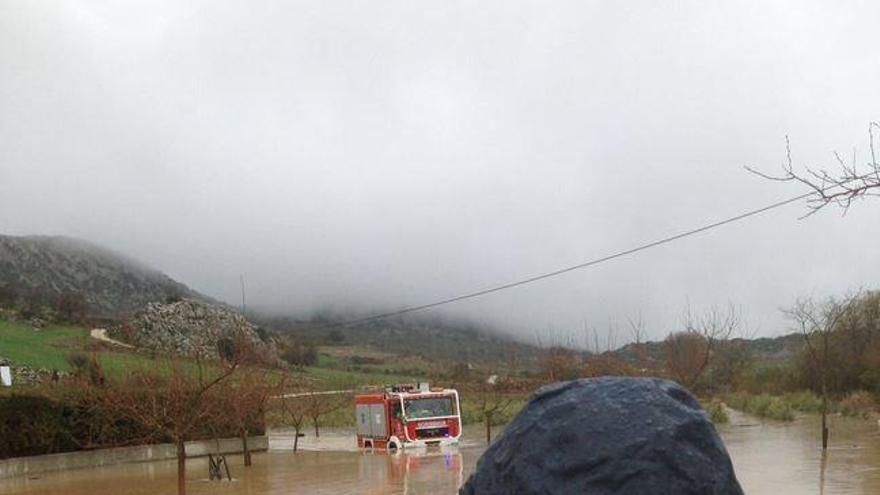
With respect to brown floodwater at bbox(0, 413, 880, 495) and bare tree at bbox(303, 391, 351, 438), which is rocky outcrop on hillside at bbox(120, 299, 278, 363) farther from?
brown floodwater at bbox(0, 413, 880, 495)

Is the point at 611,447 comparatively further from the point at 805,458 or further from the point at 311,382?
the point at 311,382

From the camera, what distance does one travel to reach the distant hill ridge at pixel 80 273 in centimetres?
13925

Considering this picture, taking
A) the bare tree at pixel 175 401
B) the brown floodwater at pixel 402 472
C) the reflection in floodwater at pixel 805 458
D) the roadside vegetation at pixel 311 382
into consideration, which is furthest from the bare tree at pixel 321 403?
the reflection in floodwater at pixel 805 458

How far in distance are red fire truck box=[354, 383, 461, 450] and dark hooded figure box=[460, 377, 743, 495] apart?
96.1 feet

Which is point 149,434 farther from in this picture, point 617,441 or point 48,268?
point 48,268

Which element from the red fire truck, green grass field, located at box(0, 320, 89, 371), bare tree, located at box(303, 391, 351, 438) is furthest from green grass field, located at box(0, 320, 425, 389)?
the red fire truck

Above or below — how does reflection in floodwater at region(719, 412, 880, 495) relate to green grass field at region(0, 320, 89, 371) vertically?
below

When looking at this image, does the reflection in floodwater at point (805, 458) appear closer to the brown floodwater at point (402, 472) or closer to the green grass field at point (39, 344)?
the brown floodwater at point (402, 472)

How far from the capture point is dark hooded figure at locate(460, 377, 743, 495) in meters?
4.55

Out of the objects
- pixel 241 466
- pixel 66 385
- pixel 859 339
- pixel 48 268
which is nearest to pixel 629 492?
pixel 241 466

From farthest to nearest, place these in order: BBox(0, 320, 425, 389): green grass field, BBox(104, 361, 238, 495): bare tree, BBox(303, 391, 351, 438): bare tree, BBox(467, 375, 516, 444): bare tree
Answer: BBox(467, 375, 516, 444): bare tree, BBox(303, 391, 351, 438): bare tree, BBox(0, 320, 425, 389): green grass field, BBox(104, 361, 238, 495): bare tree

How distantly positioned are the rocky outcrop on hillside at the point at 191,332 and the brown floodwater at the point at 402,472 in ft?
11.3

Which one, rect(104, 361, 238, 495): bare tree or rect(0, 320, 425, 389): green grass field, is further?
rect(0, 320, 425, 389): green grass field

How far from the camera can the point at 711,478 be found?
4613 mm
